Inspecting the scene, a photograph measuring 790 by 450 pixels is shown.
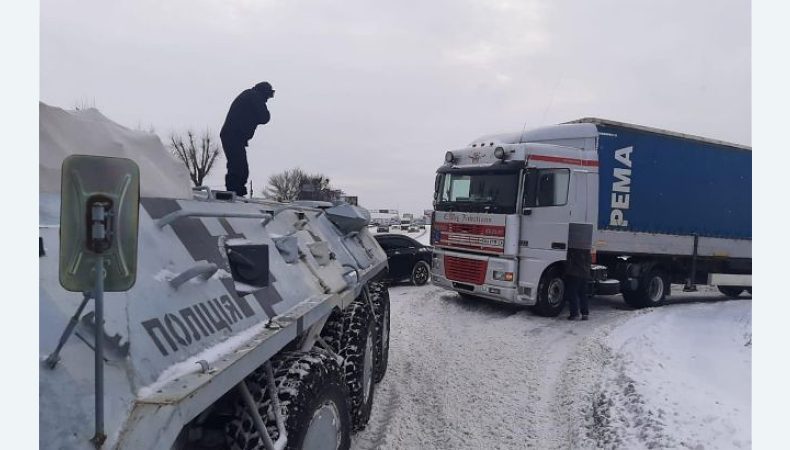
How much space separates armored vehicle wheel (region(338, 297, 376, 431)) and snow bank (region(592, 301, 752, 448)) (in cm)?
200

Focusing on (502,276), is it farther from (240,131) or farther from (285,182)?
(285,182)

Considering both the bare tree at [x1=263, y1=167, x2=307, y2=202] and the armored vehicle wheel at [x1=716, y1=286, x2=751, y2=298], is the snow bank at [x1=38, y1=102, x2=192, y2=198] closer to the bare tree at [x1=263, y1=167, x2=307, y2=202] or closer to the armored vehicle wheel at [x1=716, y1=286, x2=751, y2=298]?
the armored vehicle wheel at [x1=716, y1=286, x2=751, y2=298]

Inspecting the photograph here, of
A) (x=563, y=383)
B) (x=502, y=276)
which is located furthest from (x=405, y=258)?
(x=563, y=383)

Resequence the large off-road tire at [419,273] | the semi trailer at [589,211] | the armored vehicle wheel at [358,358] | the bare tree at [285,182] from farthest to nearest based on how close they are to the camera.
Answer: the bare tree at [285,182] < the large off-road tire at [419,273] < the semi trailer at [589,211] < the armored vehicle wheel at [358,358]

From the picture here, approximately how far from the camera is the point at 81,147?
241 centimetres

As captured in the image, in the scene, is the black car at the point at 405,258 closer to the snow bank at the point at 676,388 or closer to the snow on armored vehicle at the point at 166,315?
the snow bank at the point at 676,388

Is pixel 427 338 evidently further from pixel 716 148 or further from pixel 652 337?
pixel 716 148

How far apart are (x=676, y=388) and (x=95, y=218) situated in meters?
5.45

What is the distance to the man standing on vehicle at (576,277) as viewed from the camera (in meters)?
9.34

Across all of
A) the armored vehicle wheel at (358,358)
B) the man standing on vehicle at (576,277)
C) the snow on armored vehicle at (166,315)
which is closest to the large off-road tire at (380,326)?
the armored vehicle wheel at (358,358)

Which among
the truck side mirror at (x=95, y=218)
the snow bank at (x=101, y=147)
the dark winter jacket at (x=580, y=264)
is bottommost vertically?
the dark winter jacket at (x=580, y=264)

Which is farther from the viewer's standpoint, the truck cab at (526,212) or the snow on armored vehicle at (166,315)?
the truck cab at (526,212)

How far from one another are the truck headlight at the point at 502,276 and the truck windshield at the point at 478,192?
108 cm

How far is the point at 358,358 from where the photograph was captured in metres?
4.21
